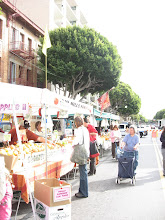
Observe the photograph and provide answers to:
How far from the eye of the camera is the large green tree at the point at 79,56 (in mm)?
22938

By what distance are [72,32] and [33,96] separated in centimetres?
1971

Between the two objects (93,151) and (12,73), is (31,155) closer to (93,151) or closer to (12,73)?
(93,151)

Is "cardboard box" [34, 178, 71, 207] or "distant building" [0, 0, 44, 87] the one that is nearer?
"cardboard box" [34, 178, 71, 207]

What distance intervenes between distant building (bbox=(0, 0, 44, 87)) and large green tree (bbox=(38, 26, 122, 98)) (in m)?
1.75

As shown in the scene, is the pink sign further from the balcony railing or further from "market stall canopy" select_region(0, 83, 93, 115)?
the balcony railing

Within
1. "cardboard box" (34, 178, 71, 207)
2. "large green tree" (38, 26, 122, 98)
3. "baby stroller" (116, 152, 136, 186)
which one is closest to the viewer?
"cardboard box" (34, 178, 71, 207)

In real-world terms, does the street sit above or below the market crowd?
below

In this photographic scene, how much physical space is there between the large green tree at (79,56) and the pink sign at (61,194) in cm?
1974

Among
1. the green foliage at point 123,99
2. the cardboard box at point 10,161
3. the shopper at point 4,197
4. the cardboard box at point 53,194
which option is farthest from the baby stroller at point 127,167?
the green foliage at point 123,99

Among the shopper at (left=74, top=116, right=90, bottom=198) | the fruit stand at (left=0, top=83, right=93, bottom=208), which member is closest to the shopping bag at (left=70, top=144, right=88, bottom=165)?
the shopper at (left=74, top=116, right=90, bottom=198)

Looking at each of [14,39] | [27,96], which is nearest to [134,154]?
[27,96]

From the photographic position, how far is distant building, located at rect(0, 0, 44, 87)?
67.9ft

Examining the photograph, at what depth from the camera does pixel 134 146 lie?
7.39 meters

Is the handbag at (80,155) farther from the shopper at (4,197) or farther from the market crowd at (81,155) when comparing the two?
the shopper at (4,197)
